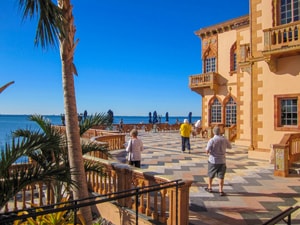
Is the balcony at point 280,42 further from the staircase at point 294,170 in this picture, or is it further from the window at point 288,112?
the staircase at point 294,170

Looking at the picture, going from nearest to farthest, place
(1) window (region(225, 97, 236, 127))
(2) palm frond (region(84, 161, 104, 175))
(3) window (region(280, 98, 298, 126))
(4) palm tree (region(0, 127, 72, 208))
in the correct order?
(4) palm tree (region(0, 127, 72, 208))
(2) palm frond (region(84, 161, 104, 175))
(3) window (region(280, 98, 298, 126))
(1) window (region(225, 97, 236, 127))

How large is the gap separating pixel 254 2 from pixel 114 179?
1032cm

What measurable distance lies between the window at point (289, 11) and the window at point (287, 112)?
10.3ft

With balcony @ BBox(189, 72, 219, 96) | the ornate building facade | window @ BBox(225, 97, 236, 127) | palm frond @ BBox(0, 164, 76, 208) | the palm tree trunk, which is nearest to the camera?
palm frond @ BBox(0, 164, 76, 208)

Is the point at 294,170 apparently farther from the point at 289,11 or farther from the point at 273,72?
the point at 289,11

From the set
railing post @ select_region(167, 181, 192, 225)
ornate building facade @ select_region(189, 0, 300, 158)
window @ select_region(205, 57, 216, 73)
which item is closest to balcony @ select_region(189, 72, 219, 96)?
window @ select_region(205, 57, 216, 73)

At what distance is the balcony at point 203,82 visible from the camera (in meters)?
19.7

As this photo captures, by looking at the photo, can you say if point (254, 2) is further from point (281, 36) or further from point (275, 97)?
point (275, 97)

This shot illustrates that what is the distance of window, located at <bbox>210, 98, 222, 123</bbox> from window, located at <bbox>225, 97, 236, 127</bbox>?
0.63 meters

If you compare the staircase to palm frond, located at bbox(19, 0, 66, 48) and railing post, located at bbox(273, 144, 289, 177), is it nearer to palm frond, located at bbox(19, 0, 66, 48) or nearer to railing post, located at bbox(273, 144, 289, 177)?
railing post, located at bbox(273, 144, 289, 177)

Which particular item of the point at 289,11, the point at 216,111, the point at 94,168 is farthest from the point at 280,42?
the point at 216,111

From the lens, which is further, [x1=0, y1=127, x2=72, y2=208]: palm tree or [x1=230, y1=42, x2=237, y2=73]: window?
[x1=230, y1=42, x2=237, y2=73]: window

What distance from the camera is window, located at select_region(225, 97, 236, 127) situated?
1912 centimetres

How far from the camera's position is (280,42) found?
10062mm
